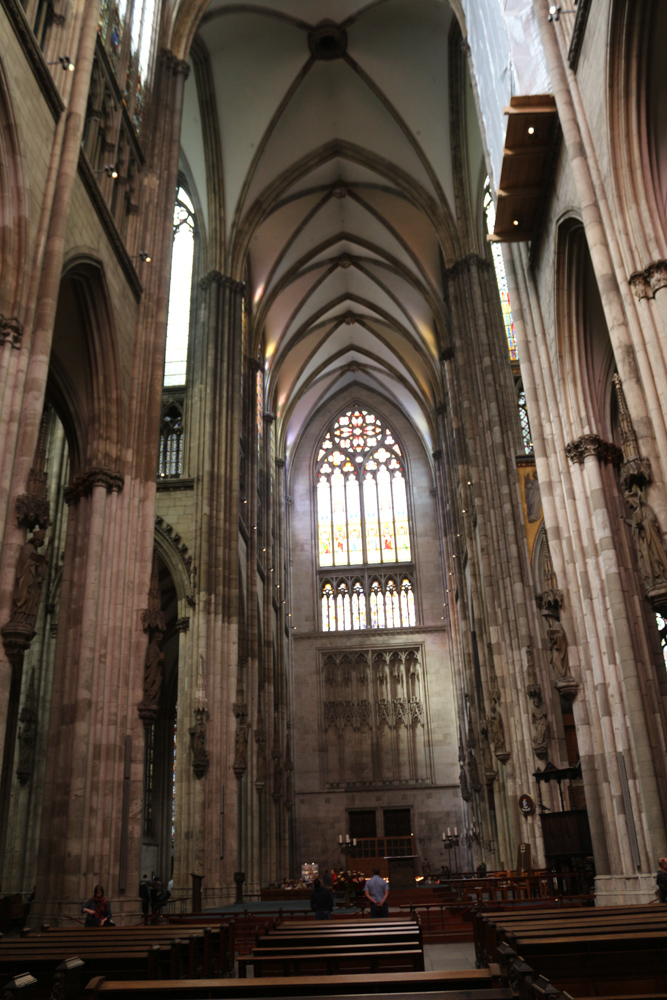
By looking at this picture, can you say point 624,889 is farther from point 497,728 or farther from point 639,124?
point 497,728

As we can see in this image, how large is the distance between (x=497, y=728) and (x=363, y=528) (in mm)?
20088

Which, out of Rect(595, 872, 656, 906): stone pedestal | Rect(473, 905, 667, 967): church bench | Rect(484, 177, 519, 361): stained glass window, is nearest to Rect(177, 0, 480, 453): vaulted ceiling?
Rect(484, 177, 519, 361): stained glass window

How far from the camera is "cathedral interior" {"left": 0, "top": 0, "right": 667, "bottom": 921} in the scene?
10.3 meters

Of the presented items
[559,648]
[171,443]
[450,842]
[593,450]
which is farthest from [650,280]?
[450,842]

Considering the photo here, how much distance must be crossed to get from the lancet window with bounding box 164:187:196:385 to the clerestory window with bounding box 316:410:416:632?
16775 mm

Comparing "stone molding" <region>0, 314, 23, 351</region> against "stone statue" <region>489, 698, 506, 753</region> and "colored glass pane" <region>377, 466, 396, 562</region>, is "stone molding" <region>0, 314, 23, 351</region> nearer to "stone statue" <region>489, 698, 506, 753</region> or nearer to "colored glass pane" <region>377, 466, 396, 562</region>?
"stone statue" <region>489, 698, 506, 753</region>

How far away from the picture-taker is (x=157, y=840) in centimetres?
2848

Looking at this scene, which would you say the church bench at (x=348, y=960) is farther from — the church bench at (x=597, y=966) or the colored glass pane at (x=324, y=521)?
the colored glass pane at (x=324, y=521)

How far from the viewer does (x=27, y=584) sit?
934cm

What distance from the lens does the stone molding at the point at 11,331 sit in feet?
32.4

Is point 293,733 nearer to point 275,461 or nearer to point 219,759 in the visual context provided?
point 275,461

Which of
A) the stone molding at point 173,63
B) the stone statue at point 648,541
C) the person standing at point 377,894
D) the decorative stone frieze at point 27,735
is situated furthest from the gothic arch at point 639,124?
the decorative stone frieze at point 27,735

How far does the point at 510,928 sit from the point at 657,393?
541cm

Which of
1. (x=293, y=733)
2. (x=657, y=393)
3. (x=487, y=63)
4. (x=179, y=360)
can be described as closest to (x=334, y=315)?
(x=179, y=360)
